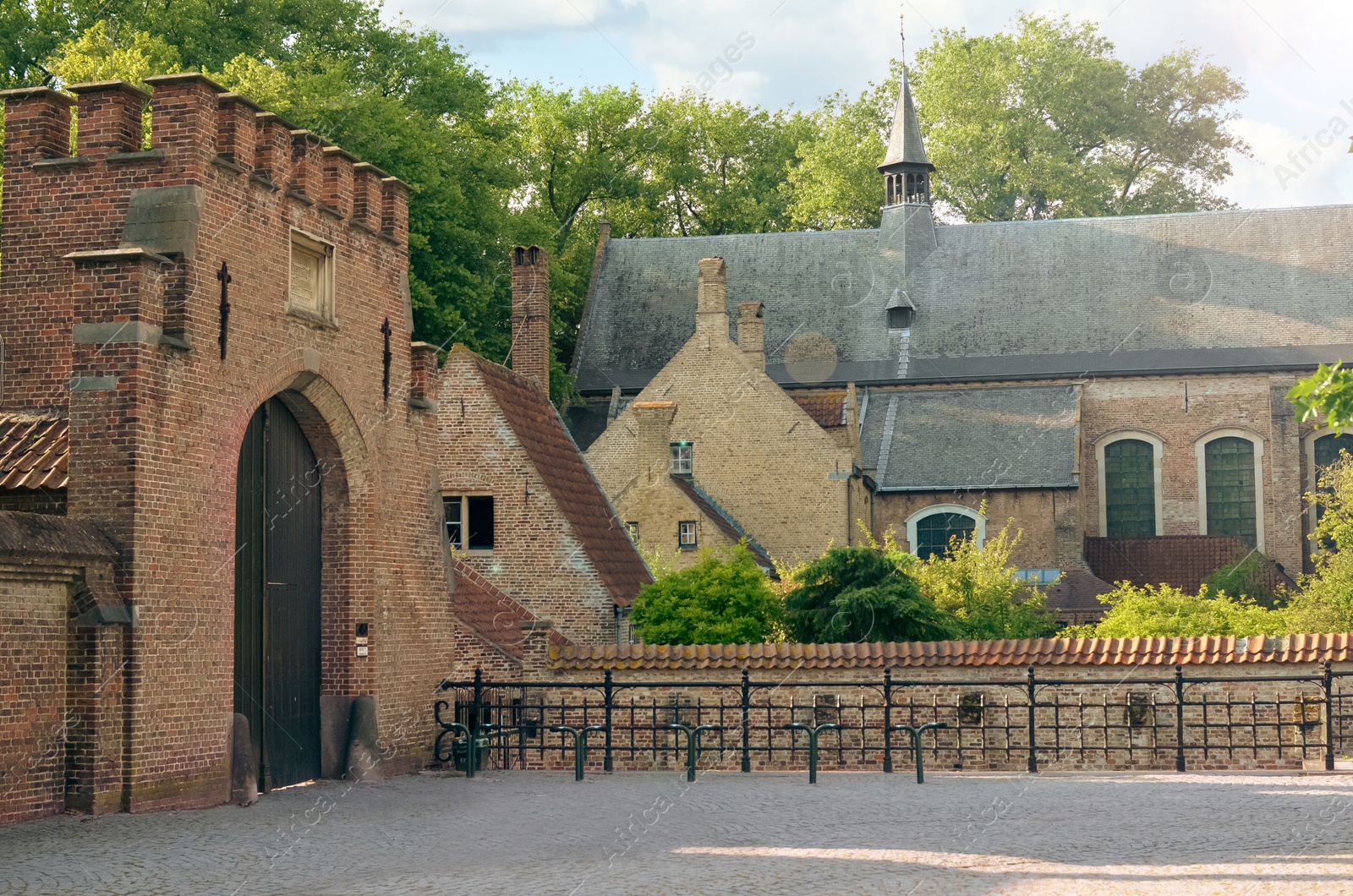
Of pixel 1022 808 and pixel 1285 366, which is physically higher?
pixel 1285 366

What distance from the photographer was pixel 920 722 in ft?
54.7

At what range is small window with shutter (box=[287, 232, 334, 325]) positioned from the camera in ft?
44.2

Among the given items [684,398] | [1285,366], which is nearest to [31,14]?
[684,398]

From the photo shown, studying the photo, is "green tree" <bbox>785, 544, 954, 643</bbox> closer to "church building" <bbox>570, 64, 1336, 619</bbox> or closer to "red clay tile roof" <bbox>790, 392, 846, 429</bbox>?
"church building" <bbox>570, 64, 1336, 619</bbox>

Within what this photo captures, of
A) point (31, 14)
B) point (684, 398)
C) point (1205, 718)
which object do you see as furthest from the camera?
point (684, 398)

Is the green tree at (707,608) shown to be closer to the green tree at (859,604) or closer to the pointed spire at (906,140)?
the green tree at (859,604)

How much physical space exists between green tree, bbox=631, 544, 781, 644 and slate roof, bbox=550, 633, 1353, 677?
11.7 feet

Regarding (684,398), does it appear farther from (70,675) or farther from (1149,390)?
(70,675)

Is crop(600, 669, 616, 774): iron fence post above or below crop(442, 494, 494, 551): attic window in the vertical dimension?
below

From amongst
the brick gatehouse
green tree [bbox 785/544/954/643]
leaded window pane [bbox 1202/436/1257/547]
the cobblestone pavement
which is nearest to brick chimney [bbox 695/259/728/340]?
green tree [bbox 785/544/954/643]

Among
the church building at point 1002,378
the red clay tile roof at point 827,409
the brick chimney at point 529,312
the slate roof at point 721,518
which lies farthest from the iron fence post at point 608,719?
the red clay tile roof at point 827,409

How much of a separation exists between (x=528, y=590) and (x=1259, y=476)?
23.3 m

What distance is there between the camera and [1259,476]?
37.1m

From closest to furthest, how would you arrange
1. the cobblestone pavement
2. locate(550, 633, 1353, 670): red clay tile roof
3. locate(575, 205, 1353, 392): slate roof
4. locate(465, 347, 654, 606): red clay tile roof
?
the cobblestone pavement → locate(550, 633, 1353, 670): red clay tile roof → locate(465, 347, 654, 606): red clay tile roof → locate(575, 205, 1353, 392): slate roof
